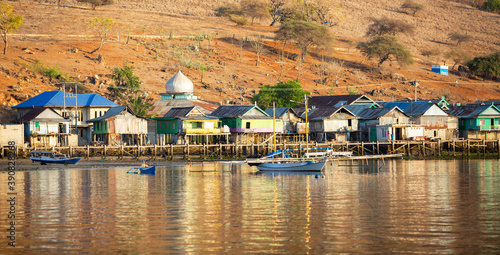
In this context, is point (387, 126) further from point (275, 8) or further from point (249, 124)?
point (275, 8)

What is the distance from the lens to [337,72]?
135875 mm

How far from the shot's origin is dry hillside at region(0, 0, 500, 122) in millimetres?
107688

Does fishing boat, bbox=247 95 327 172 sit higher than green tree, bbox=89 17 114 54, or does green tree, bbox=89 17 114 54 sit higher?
green tree, bbox=89 17 114 54

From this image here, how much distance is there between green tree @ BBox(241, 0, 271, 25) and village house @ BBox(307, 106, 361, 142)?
89949mm

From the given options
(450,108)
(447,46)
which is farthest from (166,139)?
(447,46)

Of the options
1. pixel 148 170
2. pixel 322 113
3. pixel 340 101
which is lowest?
pixel 148 170

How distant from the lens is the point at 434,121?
282 ft

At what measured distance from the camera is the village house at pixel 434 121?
3364 inches

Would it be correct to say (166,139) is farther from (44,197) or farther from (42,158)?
(44,197)

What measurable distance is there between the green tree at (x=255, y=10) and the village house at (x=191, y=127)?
300 ft

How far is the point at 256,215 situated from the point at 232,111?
180 feet

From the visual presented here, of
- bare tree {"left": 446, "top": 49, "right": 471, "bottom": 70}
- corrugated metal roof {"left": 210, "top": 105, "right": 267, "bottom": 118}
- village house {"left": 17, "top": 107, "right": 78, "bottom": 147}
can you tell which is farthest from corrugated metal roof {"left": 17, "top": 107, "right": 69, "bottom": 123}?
bare tree {"left": 446, "top": 49, "right": 471, "bottom": 70}

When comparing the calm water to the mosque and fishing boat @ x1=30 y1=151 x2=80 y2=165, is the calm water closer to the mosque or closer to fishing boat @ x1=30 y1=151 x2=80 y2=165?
fishing boat @ x1=30 y1=151 x2=80 y2=165

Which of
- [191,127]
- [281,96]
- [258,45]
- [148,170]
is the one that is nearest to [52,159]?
[148,170]
